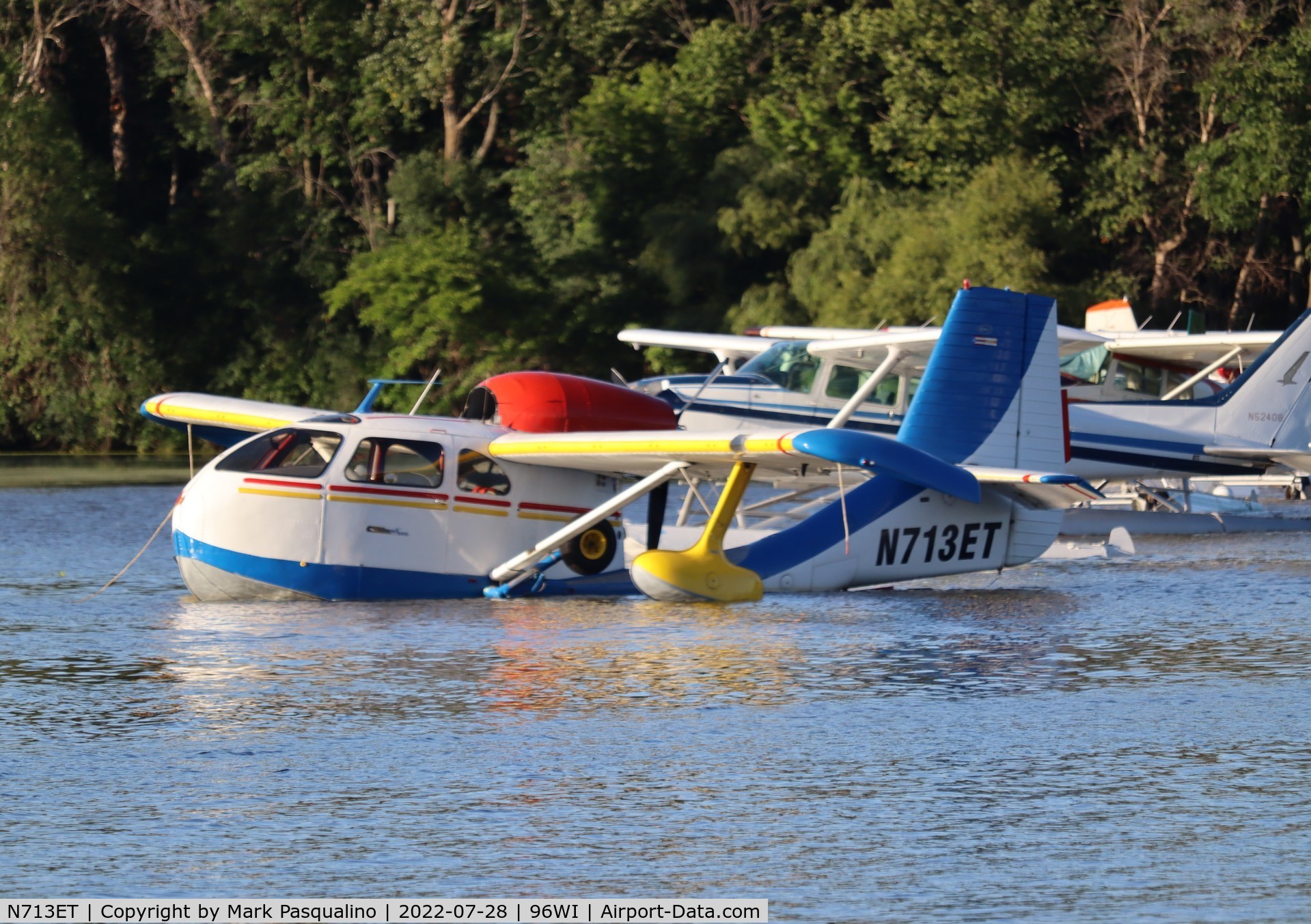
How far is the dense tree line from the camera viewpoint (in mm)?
40000

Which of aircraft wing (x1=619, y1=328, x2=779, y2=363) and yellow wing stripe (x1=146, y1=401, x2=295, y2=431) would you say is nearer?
yellow wing stripe (x1=146, y1=401, x2=295, y2=431)

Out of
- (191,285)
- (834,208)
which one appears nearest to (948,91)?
(834,208)

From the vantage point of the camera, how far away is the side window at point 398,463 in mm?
13480

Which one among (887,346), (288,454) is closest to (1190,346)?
(887,346)

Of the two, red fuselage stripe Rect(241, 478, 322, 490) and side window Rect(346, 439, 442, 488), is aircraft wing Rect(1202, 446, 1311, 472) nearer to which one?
side window Rect(346, 439, 442, 488)

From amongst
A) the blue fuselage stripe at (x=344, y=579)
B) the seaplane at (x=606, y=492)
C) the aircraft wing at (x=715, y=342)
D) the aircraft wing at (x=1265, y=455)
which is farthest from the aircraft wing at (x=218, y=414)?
the aircraft wing at (x=1265, y=455)

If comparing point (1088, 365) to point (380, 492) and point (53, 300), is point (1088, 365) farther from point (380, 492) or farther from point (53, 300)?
point (53, 300)

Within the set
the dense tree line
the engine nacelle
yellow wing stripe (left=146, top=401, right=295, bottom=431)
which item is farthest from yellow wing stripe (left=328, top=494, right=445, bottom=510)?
→ the dense tree line

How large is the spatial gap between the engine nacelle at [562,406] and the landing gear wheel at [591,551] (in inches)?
34.5

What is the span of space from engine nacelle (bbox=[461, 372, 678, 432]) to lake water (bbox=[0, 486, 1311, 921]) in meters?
1.57

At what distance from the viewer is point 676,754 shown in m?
8.28

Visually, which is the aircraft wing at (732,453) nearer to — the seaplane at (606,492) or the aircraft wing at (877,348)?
the seaplane at (606,492)

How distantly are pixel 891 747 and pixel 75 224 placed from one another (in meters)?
39.7

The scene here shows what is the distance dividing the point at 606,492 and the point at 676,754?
671 cm
